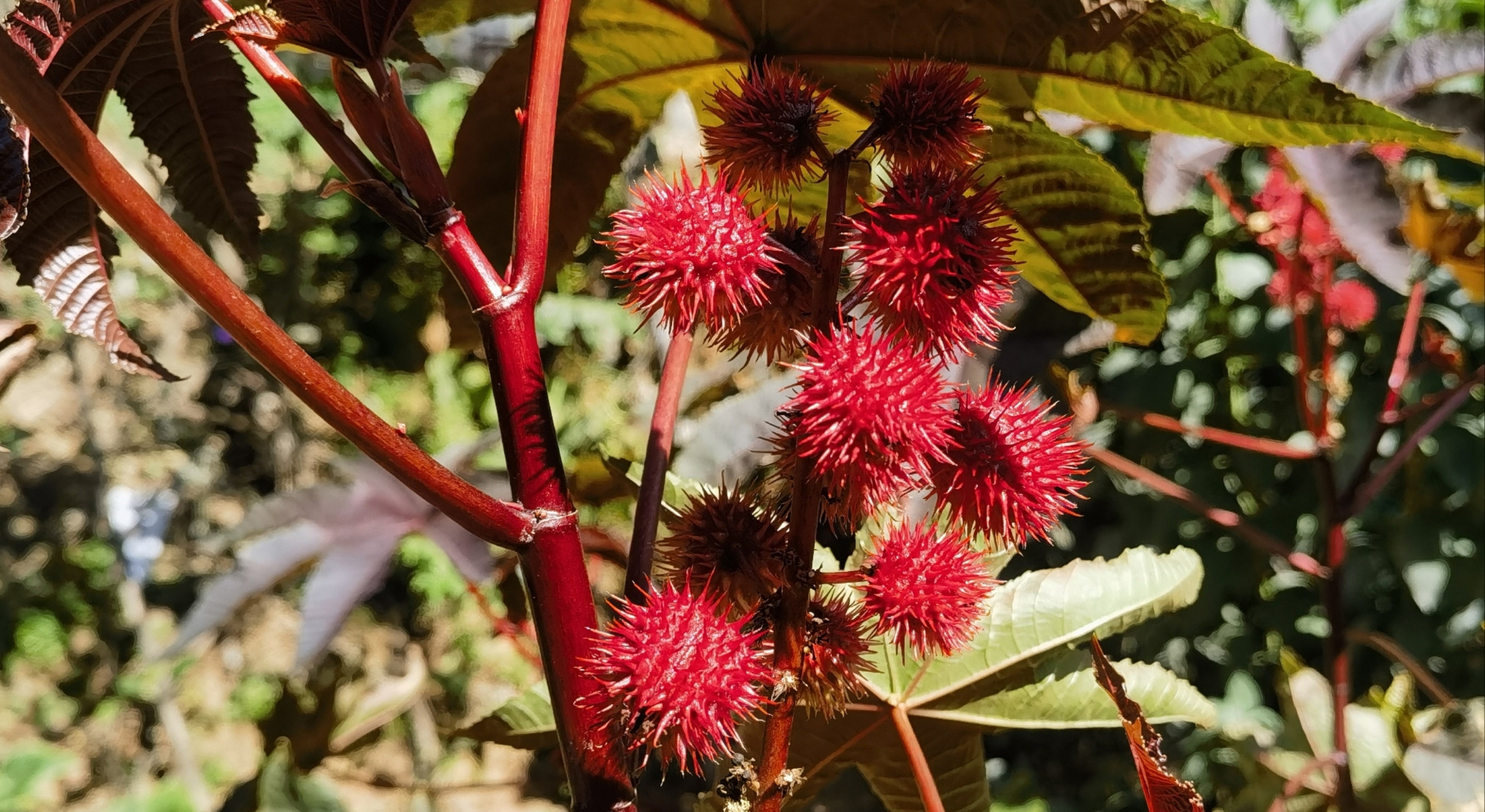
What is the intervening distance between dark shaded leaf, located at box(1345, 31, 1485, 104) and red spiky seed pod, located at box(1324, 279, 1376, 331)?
16.4 inches

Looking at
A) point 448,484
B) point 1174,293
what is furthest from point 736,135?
point 1174,293

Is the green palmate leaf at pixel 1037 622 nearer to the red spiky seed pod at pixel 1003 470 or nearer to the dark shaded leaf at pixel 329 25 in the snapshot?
the red spiky seed pod at pixel 1003 470

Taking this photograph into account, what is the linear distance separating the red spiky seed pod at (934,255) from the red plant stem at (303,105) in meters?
0.26

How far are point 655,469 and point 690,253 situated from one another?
17 centimetres

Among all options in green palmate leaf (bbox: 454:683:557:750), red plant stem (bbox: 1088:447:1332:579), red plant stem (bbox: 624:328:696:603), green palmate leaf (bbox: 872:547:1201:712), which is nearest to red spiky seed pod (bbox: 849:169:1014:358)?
red plant stem (bbox: 624:328:696:603)

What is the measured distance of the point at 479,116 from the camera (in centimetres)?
74

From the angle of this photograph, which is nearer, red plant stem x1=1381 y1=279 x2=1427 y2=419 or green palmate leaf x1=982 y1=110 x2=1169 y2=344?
green palmate leaf x1=982 y1=110 x2=1169 y2=344

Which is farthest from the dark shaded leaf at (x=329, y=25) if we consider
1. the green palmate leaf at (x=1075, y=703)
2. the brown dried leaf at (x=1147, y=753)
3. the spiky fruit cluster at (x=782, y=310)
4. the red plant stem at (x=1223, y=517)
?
the red plant stem at (x=1223, y=517)

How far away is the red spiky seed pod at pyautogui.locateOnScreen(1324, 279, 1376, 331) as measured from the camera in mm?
1638

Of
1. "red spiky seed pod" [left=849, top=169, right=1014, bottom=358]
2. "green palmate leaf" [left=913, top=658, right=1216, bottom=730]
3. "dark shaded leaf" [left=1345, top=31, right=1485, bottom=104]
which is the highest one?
"dark shaded leaf" [left=1345, top=31, right=1485, bottom=104]

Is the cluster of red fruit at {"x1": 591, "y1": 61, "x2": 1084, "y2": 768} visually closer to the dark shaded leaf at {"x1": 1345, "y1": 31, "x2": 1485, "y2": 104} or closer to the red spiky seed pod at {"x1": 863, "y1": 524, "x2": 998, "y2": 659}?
the red spiky seed pod at {"x1": 863, "y1": 524, "x2": 998, "y2": 659}

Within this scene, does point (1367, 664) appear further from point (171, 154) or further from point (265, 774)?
point (171, 154)

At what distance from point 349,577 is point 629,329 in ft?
8.94

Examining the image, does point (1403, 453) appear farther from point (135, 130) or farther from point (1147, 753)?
point (135, 130)
